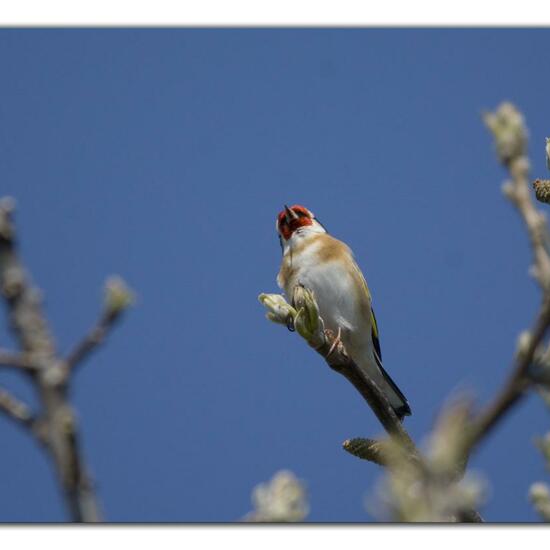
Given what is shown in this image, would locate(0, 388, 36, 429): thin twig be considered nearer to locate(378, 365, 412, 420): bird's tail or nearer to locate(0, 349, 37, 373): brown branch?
locate(0, 349, 37, 373): brown branch

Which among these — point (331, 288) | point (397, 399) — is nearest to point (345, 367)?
point (397, 399)

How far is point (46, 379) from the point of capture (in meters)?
0.79

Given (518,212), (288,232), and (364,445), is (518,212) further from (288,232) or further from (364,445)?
(288,232)

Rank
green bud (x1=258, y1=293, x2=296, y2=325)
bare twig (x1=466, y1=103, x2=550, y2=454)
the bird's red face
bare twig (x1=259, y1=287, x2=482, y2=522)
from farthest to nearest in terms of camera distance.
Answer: the bird's red face, green bud (x1=258, y1=293, x2=296, y2=325), bare twig (x1=259, y1=287, x2=482, y2=522), bare twig (x1=466, y1=103, x2=550, y2=454)

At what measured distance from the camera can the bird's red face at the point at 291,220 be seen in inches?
175

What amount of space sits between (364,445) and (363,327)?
2.11 metres

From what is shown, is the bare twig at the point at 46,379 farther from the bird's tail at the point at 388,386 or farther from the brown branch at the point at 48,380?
the bird's tail at the point at 388,386

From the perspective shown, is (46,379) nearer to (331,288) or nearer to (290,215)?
(331,288)

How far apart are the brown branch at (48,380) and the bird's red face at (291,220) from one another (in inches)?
142

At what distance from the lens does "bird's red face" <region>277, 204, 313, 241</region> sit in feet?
14.6

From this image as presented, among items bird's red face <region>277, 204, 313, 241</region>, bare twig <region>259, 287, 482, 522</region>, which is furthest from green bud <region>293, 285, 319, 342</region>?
bird's red face <region>277, 204, 313, 241</region>

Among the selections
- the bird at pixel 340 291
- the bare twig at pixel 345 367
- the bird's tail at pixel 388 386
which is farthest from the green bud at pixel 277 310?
the bird at pixel 340 291

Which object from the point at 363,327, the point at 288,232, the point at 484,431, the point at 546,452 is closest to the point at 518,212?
the point at 484,431

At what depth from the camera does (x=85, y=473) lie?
79 cm
